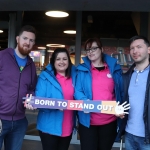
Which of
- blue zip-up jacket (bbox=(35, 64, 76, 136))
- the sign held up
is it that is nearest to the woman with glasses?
the sign held up

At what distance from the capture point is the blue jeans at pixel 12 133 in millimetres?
3170

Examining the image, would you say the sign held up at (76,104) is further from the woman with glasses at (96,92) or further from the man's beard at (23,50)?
the man's beard at (23,50)

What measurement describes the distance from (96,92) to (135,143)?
699mm

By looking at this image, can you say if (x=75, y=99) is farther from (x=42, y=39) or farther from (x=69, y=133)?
(x=42, y=39)

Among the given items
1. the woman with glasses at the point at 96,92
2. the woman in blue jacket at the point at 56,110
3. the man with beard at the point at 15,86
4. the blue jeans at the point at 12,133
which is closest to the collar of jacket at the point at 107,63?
the woman with glasses at the point at 96,92

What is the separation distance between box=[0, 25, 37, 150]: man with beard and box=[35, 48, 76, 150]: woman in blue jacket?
0.20 meters

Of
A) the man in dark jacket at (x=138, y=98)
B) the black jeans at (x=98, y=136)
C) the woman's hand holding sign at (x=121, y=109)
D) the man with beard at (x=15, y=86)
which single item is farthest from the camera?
the black jeans at (x=98, y=136)

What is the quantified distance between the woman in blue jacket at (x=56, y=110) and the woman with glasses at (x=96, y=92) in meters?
0.13

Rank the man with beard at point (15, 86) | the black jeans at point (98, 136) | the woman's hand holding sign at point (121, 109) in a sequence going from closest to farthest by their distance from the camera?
the woman's hand holding sign at point (121, 109)
the man with beard at point (15, 86)
the black jeans at point (98, 136)

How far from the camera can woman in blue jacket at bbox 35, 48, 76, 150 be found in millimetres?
3193

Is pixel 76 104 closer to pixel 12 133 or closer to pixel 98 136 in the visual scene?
pixel 98 136

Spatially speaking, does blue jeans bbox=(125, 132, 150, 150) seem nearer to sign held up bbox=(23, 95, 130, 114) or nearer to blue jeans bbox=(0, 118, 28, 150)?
sign held up bbox=(23, 95, 130, 114)

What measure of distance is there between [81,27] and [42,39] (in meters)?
0.99

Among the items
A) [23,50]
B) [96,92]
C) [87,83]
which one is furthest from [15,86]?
[96,92]
